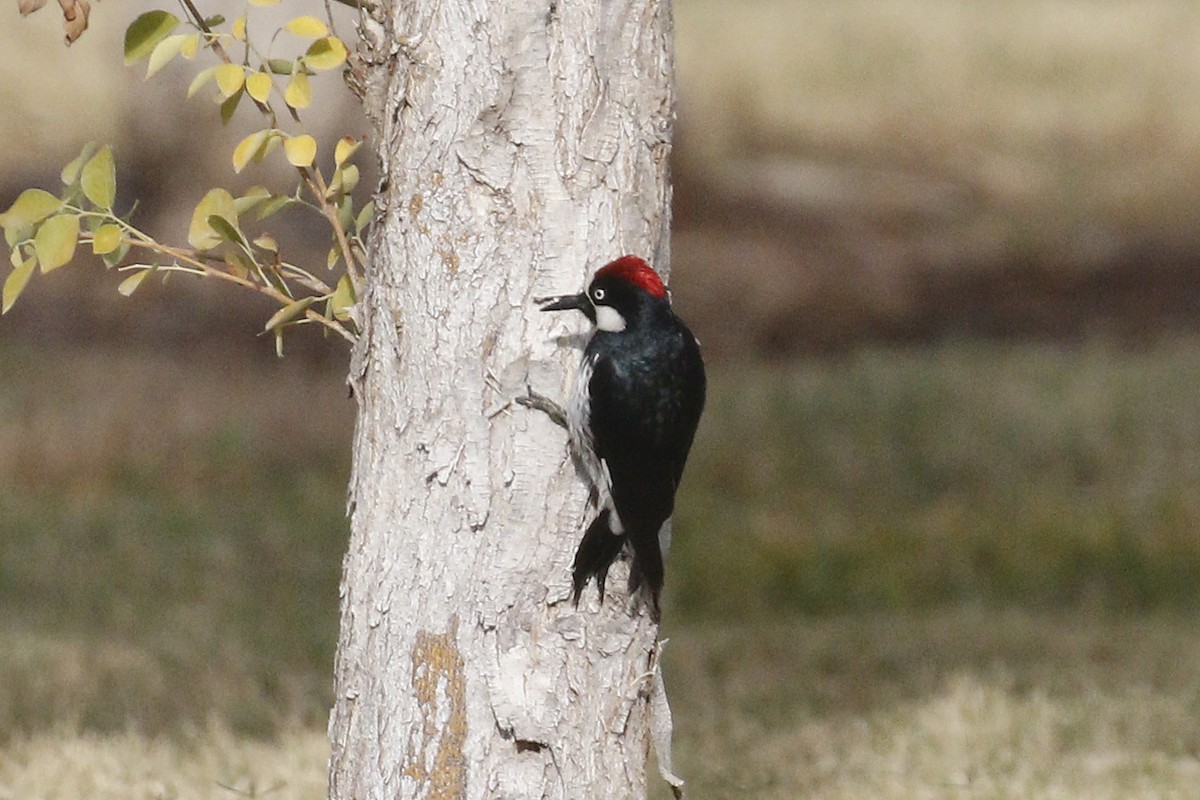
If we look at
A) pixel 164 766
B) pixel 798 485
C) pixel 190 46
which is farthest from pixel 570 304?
pixel 798 485

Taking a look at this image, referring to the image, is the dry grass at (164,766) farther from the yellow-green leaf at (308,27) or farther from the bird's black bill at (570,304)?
the yellow-green leaf at (308,27)

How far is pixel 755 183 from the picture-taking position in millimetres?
14797

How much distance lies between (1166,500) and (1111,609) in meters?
0.73

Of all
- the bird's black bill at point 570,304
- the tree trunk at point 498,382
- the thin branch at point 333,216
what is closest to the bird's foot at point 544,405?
the tree trunk at point 498,382

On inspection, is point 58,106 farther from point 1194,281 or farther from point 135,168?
point 1194,281

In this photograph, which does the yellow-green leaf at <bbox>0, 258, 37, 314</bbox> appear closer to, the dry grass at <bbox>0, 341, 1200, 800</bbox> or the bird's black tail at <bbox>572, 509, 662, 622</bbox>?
the bird's black tail at <bbox>572, 509, 662, 622</bbox>

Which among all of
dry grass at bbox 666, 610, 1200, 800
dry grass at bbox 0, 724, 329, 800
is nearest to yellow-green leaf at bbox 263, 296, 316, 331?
dry grass at bbox 0, 724, 329, 800

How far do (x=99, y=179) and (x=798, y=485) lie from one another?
15.5 ft

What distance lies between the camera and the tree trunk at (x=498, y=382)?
8.61 feet

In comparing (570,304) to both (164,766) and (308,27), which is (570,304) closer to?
(308,27)

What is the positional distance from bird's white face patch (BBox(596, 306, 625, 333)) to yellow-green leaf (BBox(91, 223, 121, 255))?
839mm

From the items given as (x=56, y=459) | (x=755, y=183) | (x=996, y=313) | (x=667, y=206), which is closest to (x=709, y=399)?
(x=56, y=459)

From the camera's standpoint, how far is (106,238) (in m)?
2.73

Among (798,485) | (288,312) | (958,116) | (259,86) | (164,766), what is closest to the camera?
(259,86)
